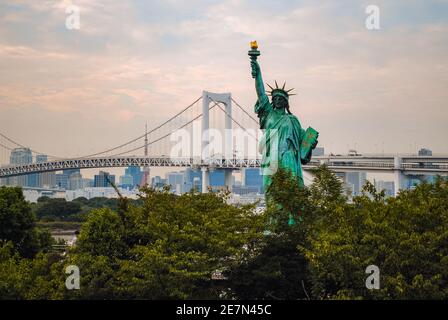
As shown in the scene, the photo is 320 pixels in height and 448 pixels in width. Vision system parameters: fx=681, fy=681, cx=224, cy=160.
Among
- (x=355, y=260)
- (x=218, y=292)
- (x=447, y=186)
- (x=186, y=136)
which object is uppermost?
(x=186, y=136)

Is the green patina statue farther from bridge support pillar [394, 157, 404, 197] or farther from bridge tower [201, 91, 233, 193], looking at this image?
bridge tower [201, 91, 233, 193]

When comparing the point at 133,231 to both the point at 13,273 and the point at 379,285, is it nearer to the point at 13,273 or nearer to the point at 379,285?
the point at 13,273

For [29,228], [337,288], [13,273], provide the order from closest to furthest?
[337,288]
[13,273]
[29,228]

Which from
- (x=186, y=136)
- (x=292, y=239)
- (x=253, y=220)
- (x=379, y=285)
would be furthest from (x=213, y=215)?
(x=186, y=136)

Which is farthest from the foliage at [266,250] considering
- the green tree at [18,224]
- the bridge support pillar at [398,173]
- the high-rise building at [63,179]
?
the high-rise building at [63,179]

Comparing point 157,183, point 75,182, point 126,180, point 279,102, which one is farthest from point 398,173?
point 75,182

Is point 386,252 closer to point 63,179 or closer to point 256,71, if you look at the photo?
point 256,71

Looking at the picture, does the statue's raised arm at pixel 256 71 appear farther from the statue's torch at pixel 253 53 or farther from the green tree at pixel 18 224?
the green tree at pixel 18 224
